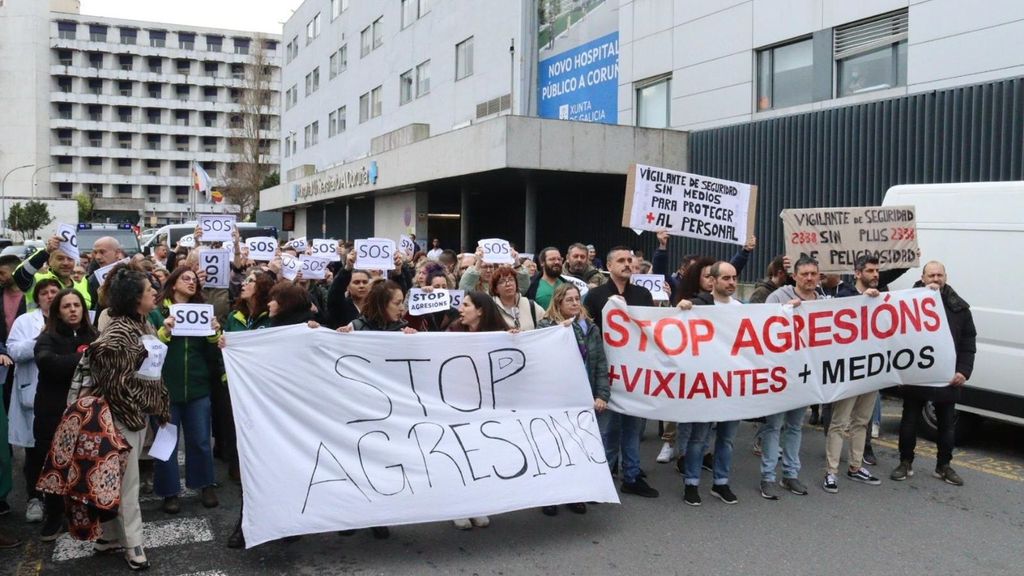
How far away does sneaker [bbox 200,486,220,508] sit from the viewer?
5.98 meters

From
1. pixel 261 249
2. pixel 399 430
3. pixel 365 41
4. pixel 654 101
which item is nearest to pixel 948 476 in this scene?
pixel 399 430

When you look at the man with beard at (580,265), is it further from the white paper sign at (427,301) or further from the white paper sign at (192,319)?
the white paper sign at (192,319)

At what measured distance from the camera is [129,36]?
97.9m

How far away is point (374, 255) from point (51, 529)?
10.8 ft

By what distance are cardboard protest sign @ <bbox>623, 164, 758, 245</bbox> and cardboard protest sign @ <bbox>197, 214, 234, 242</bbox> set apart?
169 inches

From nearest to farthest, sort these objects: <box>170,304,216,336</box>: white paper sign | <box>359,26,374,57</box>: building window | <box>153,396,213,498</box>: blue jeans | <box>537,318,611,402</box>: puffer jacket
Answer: <box>170,304,216,336</box>: white paper sign < <box>153,396,213,498</box>: blue jeans < <box>537,318,611,402</box>: puffer jacket < <box>359,26,374,57</box>: building window

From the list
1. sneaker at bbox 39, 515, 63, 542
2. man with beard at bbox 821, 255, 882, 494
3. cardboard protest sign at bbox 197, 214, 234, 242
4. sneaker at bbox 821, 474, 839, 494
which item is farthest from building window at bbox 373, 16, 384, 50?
sneaker at bbox 39, 515, 63, 542

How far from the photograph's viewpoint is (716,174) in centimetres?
1780

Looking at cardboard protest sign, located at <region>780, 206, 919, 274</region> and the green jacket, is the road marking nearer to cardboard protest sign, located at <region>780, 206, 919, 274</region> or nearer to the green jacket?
the green jacket

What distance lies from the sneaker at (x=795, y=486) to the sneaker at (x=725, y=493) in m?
0.52

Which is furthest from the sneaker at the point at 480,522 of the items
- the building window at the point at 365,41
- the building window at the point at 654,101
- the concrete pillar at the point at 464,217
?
the building window at the point at 365,41

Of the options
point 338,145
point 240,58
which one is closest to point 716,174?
point 338,145

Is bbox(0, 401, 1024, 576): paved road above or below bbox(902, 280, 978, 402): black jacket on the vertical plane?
below

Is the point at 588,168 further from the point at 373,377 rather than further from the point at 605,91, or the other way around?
the point at 373,377
